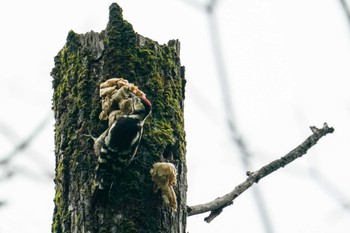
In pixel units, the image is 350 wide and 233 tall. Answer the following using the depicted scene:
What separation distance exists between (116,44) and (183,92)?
569mm

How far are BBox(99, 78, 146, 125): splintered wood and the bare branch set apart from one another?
0.78 metres

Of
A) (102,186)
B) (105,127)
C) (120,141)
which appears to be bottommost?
(102,186)

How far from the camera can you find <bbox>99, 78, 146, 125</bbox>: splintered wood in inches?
166

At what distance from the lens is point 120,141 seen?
429 centimetres

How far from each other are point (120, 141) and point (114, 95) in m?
0.31

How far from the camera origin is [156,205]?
4090mm

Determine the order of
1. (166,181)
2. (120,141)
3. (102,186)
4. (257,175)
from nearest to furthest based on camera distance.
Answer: (102,186), (166,181), (120,141), (257,175)

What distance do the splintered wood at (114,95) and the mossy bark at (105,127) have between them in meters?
0.08

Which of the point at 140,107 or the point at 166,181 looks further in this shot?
the point at 140,107

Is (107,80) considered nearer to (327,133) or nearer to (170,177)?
(170,177)

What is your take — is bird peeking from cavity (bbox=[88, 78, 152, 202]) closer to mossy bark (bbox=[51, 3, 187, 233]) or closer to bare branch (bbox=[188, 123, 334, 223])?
mossy bark (bbox=[51, 3, 187, 233])

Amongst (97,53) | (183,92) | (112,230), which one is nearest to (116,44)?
(97,53)

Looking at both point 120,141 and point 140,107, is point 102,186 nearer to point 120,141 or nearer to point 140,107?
point 120,141

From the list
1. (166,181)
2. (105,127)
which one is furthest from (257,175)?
(105,127)
